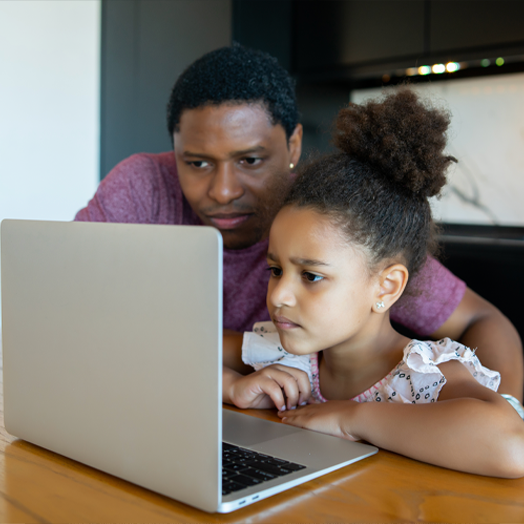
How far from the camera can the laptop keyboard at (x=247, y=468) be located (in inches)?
22.4

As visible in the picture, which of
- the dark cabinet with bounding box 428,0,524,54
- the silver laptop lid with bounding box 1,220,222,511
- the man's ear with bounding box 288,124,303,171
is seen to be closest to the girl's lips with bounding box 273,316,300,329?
the silver laptop lid with bounding box 1,220,222,511

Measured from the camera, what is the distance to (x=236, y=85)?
1233mm

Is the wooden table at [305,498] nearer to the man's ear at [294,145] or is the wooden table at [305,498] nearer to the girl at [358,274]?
the girl at [358,274]

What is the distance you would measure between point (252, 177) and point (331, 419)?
2.10ft

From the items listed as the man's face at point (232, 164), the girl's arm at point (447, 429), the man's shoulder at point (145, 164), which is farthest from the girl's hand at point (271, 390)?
the man's shoulder at point (145, 164)

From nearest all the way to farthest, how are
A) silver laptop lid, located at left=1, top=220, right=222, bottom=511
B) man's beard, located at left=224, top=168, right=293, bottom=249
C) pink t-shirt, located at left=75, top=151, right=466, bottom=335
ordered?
silver laptop lid, located at left=1, top=220, right=222, bottom=511, man's beard, located at left=224, top=168, right=293, bottom=249, pink t-shirt, located at left=75, top=151, right=466, bottom=335

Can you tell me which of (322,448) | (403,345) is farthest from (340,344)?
(322,448)

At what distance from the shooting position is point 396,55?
2705mm

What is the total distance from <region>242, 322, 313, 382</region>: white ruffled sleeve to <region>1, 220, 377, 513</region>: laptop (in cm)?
27

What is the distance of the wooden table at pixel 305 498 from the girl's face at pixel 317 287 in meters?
0.25

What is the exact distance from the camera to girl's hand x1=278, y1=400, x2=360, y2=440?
740 millimetres

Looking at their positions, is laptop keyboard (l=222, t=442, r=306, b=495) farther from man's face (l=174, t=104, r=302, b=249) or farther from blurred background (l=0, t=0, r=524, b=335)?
blurred background (l=0, t=0, r=524, b=335)

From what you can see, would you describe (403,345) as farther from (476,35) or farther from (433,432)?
(476,35)

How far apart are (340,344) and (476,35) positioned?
76.5 inches
